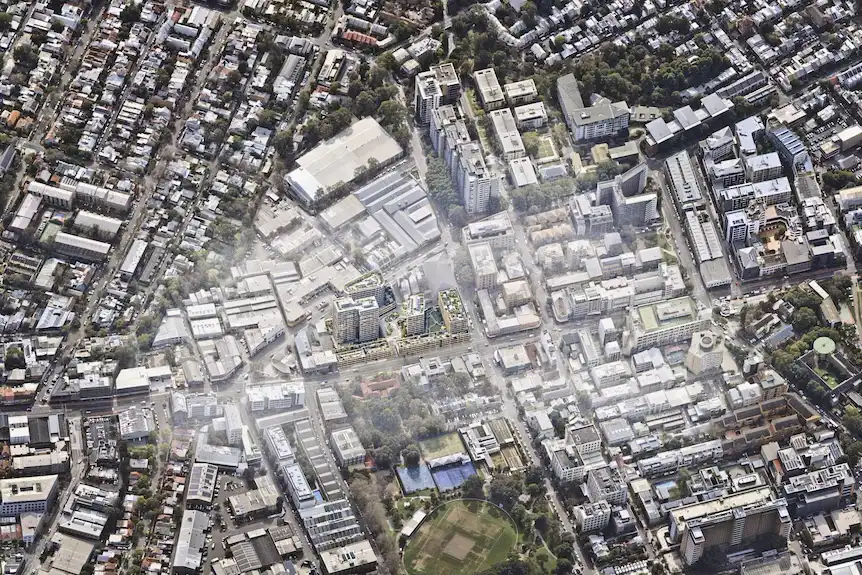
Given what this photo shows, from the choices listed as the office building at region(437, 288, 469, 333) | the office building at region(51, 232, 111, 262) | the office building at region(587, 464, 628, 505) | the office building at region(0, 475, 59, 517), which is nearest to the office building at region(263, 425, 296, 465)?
the office building at region(0, 475, 59, 517)

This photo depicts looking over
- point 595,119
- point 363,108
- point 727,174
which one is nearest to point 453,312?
point 595,119

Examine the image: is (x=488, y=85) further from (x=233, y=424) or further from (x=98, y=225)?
(x=233, y=424)

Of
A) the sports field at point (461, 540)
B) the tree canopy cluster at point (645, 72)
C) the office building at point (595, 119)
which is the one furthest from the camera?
the tree canopy cluster at point (645, 72)

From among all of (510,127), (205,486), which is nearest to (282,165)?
(510,127)

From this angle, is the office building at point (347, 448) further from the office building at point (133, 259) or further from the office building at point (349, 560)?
the office building at point (133, 259)

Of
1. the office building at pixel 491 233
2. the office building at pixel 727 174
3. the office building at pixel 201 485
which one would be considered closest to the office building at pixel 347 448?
the office building at pixel 201 485

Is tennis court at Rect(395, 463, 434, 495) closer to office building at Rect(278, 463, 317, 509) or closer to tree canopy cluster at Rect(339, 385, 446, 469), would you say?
tree canopy cluster at Rect(339, 385, 446, 469)
